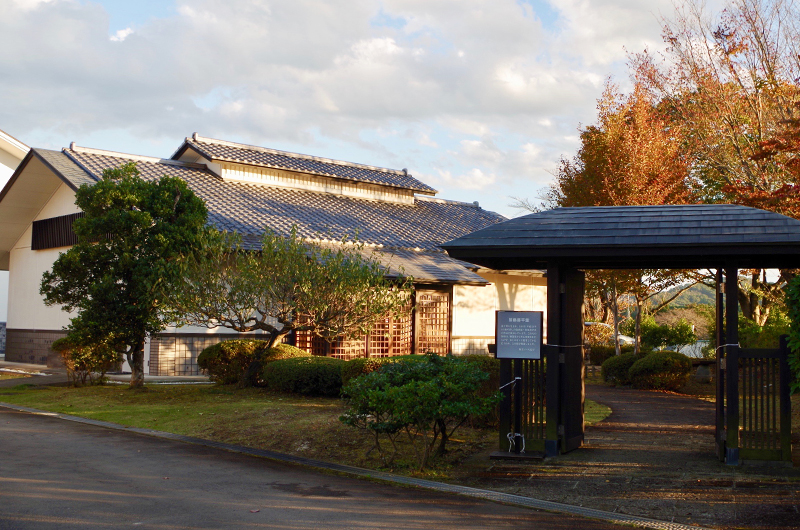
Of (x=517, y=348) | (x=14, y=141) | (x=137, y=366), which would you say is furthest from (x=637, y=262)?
(x=14, y=141)

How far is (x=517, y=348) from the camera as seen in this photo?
31.8 feet

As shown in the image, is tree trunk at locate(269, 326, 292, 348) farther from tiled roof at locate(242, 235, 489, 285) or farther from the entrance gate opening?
the entrance gate opening

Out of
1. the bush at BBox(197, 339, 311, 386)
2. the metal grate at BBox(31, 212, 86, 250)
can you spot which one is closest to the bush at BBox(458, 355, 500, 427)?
the bush at BBox(197, 339, 311, 386)

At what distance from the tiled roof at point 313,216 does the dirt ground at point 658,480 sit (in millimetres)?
→ 11326

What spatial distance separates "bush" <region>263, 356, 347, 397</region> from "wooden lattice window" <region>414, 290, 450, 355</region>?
7.74 meters

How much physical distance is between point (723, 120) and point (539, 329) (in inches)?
452

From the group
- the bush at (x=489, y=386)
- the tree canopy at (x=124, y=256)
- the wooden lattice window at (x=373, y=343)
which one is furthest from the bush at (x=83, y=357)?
the bush at (x=489, y=386)

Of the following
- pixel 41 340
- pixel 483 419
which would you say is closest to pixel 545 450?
pixel 483 419

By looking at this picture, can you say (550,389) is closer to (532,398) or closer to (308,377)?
(532,398)

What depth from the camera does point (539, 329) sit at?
959 cm

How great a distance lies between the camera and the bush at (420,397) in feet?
28.5

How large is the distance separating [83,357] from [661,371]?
561 inches

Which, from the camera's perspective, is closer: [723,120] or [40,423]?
[40,423]

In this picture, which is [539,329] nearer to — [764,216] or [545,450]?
[545,450]
